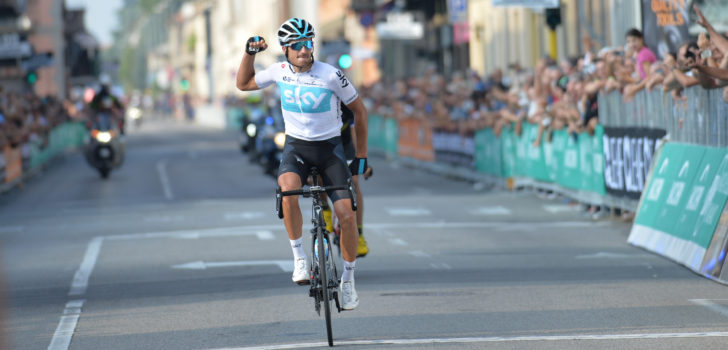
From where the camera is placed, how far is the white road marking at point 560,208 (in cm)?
2017

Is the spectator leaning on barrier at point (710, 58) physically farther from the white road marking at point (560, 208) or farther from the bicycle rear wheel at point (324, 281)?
the white road marking at point (560, 208)

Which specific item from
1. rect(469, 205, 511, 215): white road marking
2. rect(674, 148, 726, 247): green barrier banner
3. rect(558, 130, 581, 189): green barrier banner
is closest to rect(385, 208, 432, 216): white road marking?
rect(469, 205, 511, 215): white road marking

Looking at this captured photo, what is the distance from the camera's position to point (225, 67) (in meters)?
124

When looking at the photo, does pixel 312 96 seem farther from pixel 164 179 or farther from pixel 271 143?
pixel 164 179

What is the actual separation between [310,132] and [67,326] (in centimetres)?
236

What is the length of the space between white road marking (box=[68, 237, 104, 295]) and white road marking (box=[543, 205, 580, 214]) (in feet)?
20.5

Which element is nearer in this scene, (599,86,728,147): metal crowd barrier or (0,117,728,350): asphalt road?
(0,117,728,350): asphalt road

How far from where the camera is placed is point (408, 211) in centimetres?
2128

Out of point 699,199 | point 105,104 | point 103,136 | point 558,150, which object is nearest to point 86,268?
point 699,199

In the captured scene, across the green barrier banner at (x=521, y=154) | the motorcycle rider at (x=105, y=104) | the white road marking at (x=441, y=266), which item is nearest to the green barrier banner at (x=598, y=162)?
the green barrier banner at (x=521, y=154)

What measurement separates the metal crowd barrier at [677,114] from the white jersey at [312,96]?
497 centimetres

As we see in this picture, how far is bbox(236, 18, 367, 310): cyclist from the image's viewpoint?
952 centimetres

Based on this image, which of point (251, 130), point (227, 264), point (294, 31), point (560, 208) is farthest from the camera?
point (251, 130)

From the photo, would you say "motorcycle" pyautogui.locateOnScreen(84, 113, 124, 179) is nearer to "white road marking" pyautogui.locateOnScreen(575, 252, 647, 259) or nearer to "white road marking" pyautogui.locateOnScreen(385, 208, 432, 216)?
"white road marking" pyautogui.locateOnScreen(385, 208, 432, 216)
